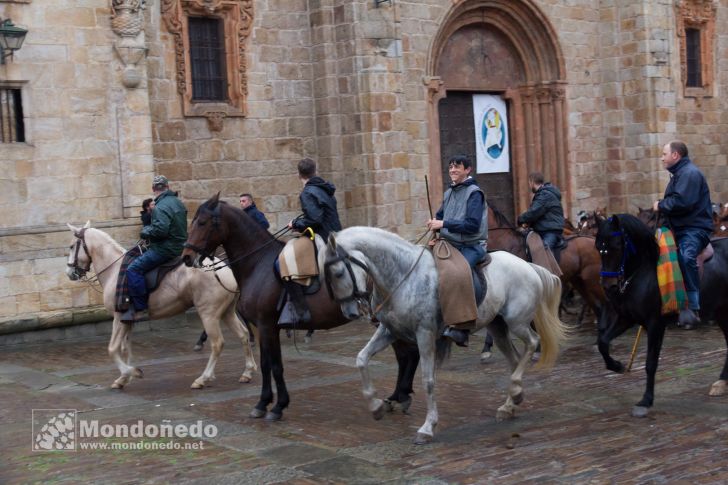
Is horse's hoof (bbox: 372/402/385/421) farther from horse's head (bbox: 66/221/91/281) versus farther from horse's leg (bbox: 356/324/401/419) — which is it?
horse's head (bbox: 66/221/91/281)

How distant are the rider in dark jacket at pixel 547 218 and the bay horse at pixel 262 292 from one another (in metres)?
4.16

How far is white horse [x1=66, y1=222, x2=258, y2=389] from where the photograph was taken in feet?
38.0

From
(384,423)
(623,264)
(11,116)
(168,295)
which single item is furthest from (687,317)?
(11,116)

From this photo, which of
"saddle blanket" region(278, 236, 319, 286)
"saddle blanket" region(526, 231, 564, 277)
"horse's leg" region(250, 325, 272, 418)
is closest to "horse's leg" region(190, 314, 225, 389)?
"horse's leg" region(250, 325, 272, 418)

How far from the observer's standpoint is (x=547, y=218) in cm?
1352

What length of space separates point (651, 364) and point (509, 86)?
1423 cm

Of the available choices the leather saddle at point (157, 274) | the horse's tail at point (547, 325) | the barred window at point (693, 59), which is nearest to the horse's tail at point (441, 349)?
the horse's tail at point (547, 325)

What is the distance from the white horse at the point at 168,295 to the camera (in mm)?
11594

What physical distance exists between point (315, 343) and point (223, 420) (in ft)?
17.1

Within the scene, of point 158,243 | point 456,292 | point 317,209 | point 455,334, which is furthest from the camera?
point 158,243

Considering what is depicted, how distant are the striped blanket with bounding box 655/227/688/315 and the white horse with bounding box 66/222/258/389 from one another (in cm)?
483

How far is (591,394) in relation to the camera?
1035cm

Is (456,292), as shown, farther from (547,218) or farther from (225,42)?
(225,42)

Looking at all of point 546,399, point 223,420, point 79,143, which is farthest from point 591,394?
point 79,143
